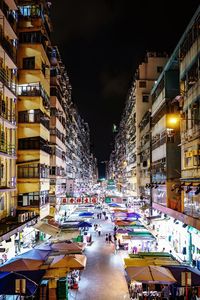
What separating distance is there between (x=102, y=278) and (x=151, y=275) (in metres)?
10.7

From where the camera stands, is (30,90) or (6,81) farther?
(30,90)

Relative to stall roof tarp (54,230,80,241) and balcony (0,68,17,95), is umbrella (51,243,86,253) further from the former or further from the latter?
balcony (0,68,17,95)

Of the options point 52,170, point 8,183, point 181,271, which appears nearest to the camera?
point 181,271

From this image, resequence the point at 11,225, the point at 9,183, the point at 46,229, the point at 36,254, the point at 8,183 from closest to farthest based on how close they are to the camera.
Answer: the point at 36,254, the point at 11,225, the point at 8,183, the point at 9,183, the point at 46,229

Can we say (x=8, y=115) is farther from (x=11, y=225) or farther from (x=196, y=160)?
(x=196, y=160)

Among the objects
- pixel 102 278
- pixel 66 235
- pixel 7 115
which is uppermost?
pixel 7 115

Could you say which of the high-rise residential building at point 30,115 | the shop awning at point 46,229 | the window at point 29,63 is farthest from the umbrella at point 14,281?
the window at point 29,63

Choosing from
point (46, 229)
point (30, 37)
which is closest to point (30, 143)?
point (46, 229)

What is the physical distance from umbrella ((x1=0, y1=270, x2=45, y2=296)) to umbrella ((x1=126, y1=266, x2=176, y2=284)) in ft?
16.1

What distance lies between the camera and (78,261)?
78.0ft

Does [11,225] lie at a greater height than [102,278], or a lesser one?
greater

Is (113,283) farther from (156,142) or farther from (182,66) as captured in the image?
(156,142)

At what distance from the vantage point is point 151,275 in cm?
2006

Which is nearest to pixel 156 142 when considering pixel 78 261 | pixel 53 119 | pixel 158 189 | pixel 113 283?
pixel 158 189
